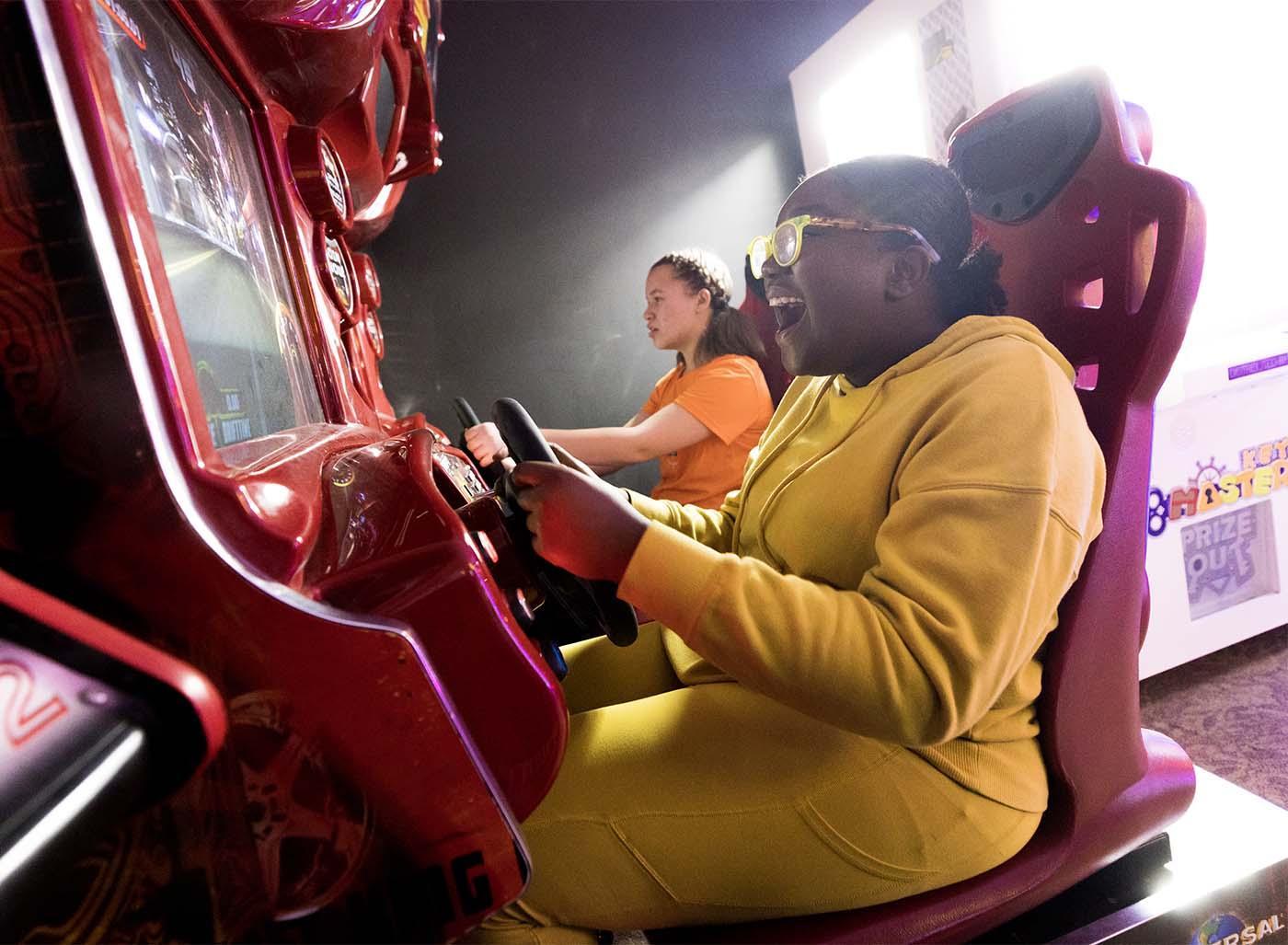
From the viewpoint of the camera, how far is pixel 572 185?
3.03 metres

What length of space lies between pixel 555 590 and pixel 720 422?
56.1 inches

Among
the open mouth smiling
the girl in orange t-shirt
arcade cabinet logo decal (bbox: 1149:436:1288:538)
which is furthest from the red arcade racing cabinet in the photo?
arcade cabinet logo decal (bbox: 1149:436:1288:538)

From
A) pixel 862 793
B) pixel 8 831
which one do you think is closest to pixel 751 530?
pixel 862 793

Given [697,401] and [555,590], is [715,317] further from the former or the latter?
[555,590]

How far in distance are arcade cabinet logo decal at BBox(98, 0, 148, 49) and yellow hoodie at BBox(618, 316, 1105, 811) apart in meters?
0.58

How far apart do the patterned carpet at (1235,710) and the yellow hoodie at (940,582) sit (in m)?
1.25

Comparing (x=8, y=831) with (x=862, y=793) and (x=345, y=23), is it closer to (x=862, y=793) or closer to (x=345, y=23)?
(x=862, y=793)

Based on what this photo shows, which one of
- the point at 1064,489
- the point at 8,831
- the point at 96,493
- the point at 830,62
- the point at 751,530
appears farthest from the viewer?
the point at 830,62

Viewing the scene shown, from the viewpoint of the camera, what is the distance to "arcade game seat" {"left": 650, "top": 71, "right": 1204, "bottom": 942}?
0.81m

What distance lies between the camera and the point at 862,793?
0.77 metres

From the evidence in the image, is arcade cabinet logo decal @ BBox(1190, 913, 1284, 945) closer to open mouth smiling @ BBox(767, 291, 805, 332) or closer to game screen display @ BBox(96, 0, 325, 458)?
open mouth smiling @ BBox(767, 291, 805, 332)

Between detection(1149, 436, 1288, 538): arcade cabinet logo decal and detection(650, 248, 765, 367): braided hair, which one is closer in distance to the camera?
detection(1149, 436, 1288, 538): arcade cabinet logo decal

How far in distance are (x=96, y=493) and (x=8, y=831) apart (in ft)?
0.73

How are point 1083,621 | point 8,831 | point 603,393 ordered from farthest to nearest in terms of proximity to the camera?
point 603,393 → point 1083,621 → point 8,831
